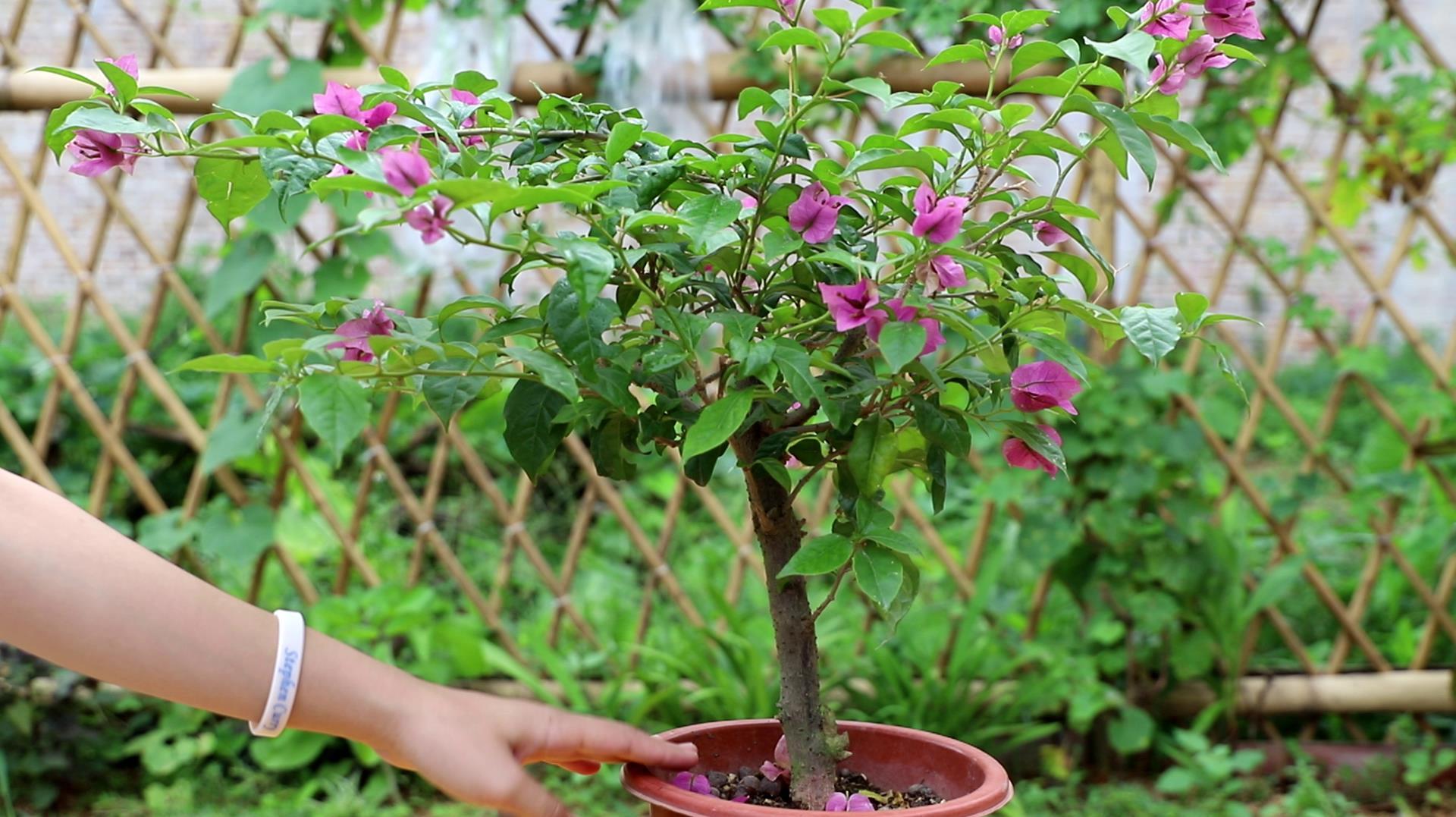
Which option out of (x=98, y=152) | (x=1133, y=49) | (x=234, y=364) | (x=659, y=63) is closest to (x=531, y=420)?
(x=234, y=364)

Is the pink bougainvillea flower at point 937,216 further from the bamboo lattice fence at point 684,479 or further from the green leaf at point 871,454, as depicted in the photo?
the bamboo lattice fence at point 684,479

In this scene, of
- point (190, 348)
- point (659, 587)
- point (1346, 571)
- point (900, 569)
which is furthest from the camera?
point (190, 348)

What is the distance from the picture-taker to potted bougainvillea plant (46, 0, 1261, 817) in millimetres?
621

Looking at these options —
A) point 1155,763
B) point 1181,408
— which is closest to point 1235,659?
point 1155,763

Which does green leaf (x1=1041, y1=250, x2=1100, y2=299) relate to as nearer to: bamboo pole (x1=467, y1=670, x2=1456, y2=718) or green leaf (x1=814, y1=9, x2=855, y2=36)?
green leaf (x1=814, y1=9, x2=855, y2=36)

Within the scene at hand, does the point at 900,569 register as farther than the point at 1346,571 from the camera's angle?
No

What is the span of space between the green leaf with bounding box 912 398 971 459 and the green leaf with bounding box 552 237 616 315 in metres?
0.23

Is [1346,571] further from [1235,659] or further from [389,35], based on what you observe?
[389,35]

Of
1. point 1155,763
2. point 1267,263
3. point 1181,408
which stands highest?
point 1267,263

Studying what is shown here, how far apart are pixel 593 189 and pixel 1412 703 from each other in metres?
1.84

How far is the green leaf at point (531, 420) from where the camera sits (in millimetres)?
711

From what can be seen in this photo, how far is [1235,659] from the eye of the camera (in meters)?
1.90

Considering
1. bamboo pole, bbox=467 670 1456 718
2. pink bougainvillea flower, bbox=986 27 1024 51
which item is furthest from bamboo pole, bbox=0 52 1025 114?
pink bougainvillea flower, bbox=986 27 1024 51

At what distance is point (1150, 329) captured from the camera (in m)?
0.63
